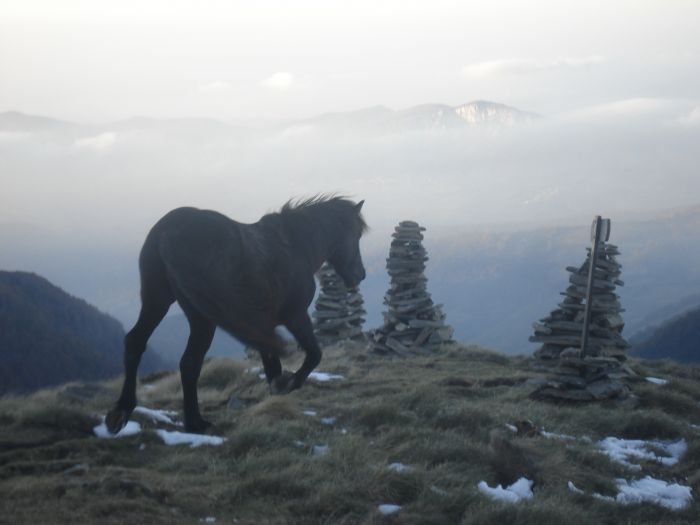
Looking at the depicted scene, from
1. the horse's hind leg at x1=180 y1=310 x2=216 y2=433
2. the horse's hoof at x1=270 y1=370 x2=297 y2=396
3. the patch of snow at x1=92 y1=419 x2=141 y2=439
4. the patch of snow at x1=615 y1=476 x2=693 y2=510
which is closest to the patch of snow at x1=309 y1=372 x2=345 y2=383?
the horse's hoof at x1=270 y1=370 x2=297 y2=396

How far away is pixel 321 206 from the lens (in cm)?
1205

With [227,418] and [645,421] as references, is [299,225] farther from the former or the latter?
[645,421]

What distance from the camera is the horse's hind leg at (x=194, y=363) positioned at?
30.2 feet

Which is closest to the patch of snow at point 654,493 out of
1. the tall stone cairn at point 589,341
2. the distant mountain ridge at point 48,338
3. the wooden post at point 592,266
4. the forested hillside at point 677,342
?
the tall stone cairn at point 589,341

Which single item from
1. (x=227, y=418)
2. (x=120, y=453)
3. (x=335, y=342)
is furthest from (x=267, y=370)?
(x=335, y=342)

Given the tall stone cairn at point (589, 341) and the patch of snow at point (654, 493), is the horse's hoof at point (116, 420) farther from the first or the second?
the tall stone cairn at point (589, 341)

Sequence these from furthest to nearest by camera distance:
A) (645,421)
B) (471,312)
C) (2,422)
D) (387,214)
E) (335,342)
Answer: (387,214) → (471,312) → (335,342) → (645,421) → (2,422)

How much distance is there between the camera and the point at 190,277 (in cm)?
895

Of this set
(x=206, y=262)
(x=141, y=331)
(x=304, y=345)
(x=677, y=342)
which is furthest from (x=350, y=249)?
(x=677, y=342)

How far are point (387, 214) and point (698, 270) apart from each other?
143 ft

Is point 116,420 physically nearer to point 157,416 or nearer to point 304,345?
point 157,416

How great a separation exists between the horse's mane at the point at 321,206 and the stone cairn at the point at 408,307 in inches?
347

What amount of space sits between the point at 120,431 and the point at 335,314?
17196mm

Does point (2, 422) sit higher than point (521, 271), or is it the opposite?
point (2, 422)
